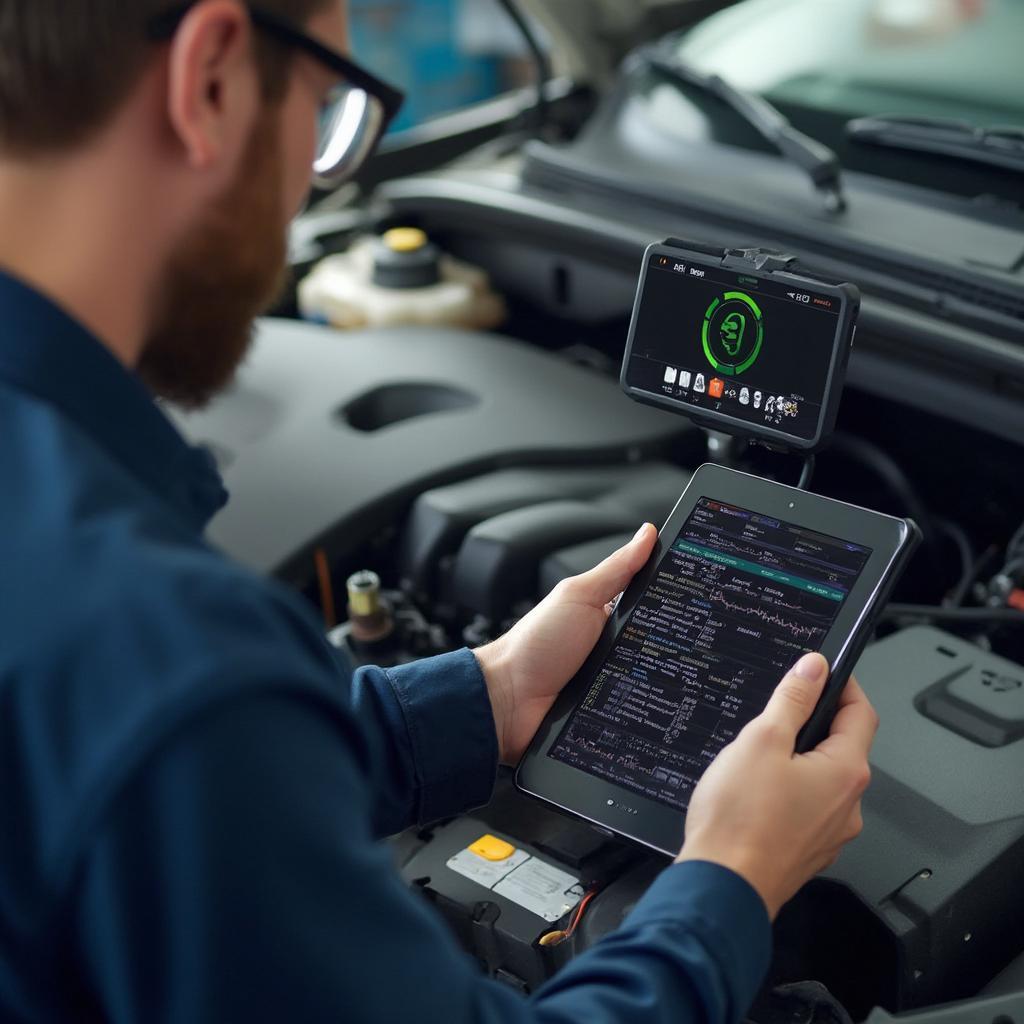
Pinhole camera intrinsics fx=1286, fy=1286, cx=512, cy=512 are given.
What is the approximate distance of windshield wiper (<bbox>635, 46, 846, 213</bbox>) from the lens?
4.82ft

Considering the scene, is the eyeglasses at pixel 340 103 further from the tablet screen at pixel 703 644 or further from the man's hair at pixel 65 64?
the tablet screen at pixel 703 644

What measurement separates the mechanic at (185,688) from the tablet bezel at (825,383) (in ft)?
0.58

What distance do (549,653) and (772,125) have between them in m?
0.86

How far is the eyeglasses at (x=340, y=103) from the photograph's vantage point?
67 cm

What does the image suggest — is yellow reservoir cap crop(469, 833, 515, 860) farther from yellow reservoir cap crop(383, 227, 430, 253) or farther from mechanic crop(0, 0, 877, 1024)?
yellow reservoir cap crop(383, 227, 430, 253)

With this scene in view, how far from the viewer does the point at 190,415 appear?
1.54 meters

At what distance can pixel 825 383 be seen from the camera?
0.92m

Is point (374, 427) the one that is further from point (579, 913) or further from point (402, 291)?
point (579, 913)

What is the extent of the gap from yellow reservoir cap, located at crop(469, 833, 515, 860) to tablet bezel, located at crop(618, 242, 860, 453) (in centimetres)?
37

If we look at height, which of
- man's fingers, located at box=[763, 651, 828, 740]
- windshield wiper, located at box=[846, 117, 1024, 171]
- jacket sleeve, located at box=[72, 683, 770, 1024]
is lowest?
man's fingers, located at box=[763, 651, 828, 740]

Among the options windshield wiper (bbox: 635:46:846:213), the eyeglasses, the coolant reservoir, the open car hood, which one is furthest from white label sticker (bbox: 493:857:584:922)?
the open car hood

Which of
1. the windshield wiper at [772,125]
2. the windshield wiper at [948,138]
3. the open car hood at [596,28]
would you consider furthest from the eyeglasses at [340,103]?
the open car hood at [596,28]

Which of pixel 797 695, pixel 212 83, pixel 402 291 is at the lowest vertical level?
pixel 402 291

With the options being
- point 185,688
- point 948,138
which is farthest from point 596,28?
point 185,688
